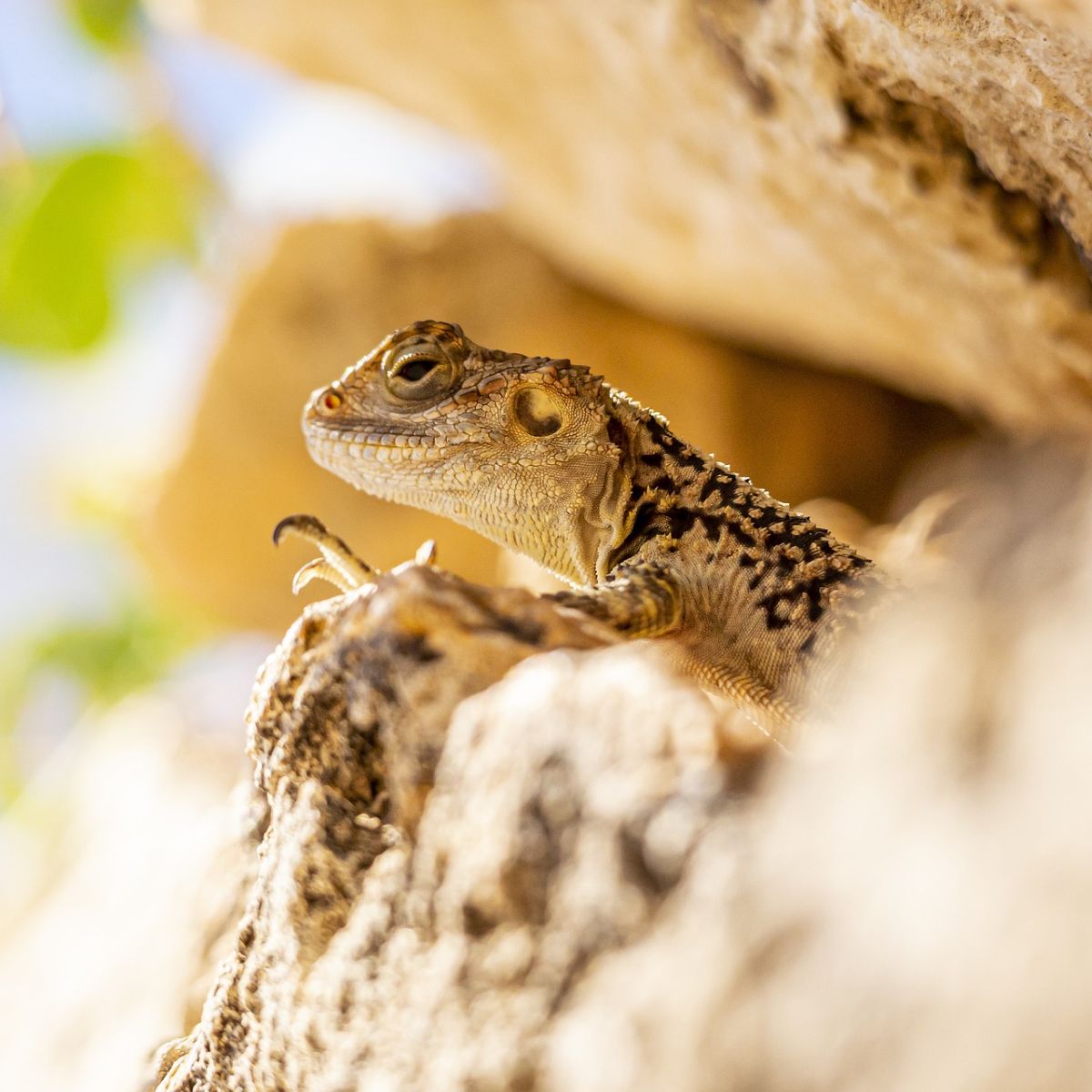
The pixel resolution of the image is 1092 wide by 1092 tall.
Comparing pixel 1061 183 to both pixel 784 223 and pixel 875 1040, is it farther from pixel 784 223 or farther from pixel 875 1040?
pixel 875 1040

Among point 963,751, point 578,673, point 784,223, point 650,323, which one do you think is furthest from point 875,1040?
point 650,323

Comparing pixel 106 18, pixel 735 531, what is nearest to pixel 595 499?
pixel 735 531

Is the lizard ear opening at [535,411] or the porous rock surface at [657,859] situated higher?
the lizard ear opening at [535,411]

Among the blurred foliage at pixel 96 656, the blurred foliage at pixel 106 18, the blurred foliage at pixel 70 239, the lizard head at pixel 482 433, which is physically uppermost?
the blurred foliage at pixel 106 18

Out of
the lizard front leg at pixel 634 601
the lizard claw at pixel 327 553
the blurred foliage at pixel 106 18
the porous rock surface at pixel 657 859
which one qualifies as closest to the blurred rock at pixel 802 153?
the porous rock surface at pixel 657 859

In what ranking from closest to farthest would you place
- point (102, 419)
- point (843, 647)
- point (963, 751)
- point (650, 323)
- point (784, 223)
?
point (963, 751), point (843, 647), point (784, 223), point (650, 323), point (102, 419)

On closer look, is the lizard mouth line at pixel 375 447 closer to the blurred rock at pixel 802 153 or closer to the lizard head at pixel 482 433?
the lizard head at pixel 482 433

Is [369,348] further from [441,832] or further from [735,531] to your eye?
[441,832]

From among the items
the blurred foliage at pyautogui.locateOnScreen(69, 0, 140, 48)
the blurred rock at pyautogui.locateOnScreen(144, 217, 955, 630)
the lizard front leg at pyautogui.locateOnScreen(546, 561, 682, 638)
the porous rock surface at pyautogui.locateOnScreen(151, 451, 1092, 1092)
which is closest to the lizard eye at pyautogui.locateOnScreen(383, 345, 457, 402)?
the lizard front leg at pyautogui.locateOnScreen(546, 561, 682, 638)
